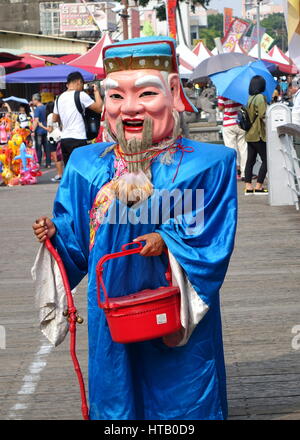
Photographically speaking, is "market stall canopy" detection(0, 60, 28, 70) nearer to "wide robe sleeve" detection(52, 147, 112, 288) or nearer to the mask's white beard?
"wide robe sleeve" detection(52, 147, 112, 288)

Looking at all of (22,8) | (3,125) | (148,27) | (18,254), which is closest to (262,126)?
(18,254)

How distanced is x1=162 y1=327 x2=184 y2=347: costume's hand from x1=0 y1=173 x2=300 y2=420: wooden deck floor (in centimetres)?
93

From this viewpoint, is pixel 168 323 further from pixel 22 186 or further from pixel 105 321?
pixel 22 186

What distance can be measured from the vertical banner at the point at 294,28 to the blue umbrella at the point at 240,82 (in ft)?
31.2

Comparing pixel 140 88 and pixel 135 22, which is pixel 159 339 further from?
pixel 135 22

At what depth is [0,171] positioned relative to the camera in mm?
18328

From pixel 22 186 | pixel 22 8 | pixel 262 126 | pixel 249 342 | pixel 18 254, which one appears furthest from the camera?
pixel 22 8

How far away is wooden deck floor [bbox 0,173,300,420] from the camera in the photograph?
194 inches

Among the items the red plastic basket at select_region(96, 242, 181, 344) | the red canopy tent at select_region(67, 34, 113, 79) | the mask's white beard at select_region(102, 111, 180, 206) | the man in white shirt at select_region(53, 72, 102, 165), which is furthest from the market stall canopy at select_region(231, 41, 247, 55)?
the red plastic basket at select_region(96, 242, 181, 344)

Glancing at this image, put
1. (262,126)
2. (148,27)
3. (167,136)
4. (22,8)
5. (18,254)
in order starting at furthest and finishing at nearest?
(148,27), (22,8), (262,126), (18,254), (167,136)

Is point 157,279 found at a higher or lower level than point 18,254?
higher

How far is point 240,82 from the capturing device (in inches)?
626

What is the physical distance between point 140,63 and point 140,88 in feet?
0.34

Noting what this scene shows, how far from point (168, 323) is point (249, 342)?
7.77 feet
